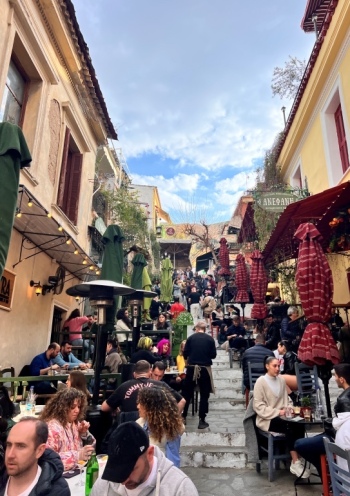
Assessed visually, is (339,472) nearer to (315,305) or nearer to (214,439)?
(315,305)

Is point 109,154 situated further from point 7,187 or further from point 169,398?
point 169,398

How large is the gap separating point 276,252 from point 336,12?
6.63 metres

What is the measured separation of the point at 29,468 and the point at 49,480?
145mm

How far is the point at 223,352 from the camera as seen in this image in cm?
1266

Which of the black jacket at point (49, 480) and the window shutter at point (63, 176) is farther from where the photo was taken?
the window shutter at point (63, 176)

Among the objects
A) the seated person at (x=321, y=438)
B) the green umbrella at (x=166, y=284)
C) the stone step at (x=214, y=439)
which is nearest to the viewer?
the seated person at (x=321, y=438)

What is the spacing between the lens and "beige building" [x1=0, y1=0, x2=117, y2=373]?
7812 millimetres

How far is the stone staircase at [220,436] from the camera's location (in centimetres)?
545

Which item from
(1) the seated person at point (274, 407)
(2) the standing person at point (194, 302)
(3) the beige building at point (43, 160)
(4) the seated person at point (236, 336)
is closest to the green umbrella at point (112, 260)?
(3) the beige building at point (43, 160)

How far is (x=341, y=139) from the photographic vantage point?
991cm

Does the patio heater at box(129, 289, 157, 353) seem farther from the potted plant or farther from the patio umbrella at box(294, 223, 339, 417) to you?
the potted plant

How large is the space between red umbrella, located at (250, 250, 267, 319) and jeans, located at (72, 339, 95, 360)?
17.6 feet

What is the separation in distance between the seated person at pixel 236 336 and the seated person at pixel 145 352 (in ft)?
8.92

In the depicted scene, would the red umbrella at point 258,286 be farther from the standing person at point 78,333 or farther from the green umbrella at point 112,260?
the standing person at point 78,333
